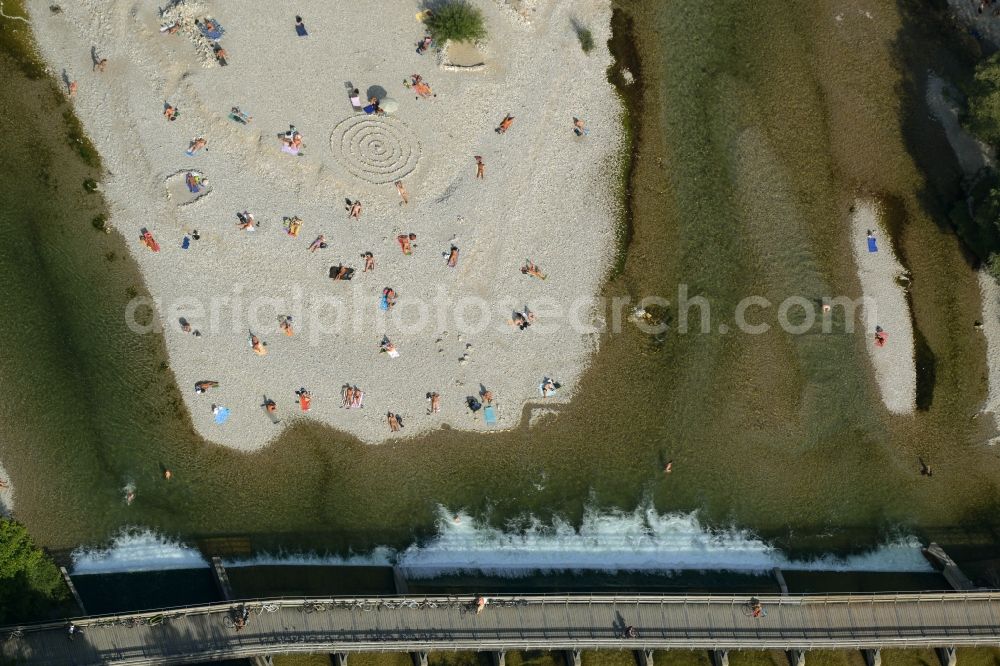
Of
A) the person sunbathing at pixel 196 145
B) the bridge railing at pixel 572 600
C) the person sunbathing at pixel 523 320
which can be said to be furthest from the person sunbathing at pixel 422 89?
the bridge railing at pixel 572 600

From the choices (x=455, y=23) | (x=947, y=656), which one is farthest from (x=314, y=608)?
(x=947, y=656)

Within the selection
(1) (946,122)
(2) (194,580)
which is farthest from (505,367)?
(1) (946,122)

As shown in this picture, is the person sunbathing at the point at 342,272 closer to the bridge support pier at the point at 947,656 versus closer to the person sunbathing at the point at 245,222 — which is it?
the person sunbathing at the point at 245,222

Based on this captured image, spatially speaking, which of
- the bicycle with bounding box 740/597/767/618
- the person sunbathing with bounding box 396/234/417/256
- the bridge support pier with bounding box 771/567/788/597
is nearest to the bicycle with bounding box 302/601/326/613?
the person sunbathing with bounding box 396/234/417/256

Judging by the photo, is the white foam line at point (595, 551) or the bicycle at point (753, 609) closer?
the bicycle at point (753, 609)

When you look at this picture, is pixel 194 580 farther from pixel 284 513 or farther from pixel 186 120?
pixel 186 120

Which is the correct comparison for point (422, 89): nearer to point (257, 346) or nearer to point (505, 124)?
point (505, 124)
